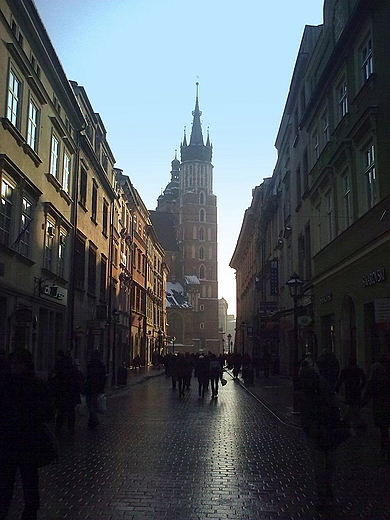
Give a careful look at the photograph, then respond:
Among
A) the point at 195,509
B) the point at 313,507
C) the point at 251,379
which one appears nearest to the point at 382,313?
the point at 313,507

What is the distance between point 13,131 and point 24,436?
46.7ft

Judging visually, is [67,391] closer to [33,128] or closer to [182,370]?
[33,128]

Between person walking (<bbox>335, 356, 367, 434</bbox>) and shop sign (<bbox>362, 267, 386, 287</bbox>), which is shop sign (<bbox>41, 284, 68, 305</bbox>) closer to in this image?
shop sign (<bbox>362, 267, 386, 287</bbox>)

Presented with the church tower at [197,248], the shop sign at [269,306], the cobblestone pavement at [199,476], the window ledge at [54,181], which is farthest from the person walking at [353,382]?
the church tower at [197,248]

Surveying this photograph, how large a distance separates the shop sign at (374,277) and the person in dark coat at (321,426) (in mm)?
9033

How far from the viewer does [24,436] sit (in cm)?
532

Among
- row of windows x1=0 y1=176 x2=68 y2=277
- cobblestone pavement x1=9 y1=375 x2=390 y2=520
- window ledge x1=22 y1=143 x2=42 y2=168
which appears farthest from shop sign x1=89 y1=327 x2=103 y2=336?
cobblestone pavement x1=9 y1=375 x2=390 y2=520

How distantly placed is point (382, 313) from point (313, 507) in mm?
6640

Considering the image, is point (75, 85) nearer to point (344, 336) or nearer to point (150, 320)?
point (344, 336)

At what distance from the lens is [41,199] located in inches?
854

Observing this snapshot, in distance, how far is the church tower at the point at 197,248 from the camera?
382 ft

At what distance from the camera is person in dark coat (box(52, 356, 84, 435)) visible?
12.1m

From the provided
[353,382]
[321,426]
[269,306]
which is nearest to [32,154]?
[353,382]

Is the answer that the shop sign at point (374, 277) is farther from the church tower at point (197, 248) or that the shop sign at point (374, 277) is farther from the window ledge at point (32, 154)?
the church tower at point (197, 248)
